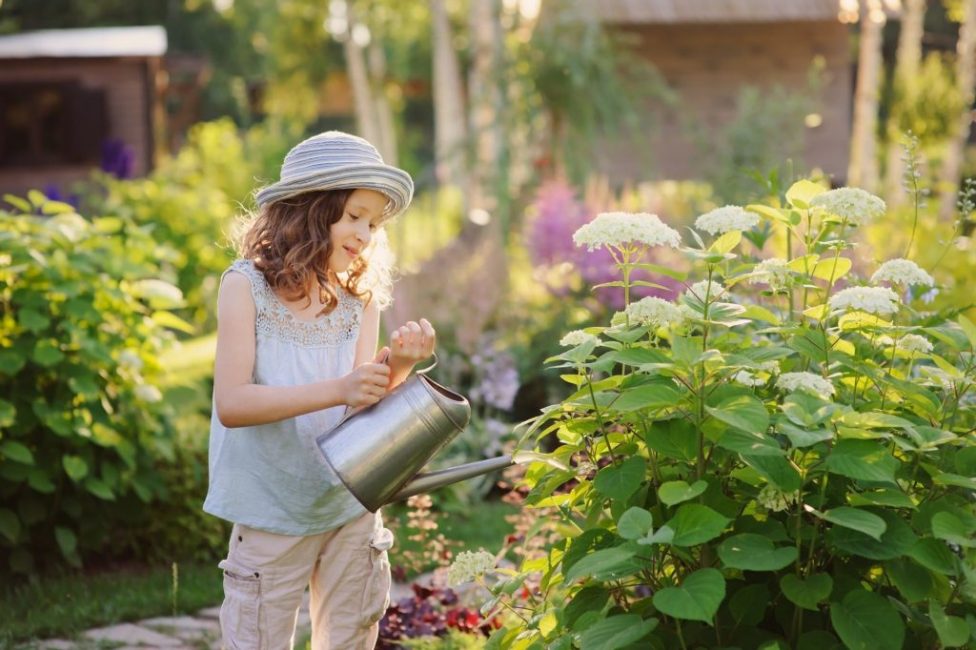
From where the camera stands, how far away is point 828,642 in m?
1.91

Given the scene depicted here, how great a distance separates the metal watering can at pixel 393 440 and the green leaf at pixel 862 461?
0.59 m

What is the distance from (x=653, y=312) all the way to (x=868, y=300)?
12.7 inches

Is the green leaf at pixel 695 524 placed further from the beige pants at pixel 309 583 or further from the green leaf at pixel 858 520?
the beige pants at pixel 309 583

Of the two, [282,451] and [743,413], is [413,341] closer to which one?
[282,451]

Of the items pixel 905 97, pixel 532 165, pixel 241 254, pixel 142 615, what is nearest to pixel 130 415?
pixel 142 615

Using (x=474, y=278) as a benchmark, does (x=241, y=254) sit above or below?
above

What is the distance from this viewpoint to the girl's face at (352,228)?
233 centimetres

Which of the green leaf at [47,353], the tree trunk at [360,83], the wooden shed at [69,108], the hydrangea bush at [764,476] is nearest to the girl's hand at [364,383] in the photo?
the hydrangea bush at [764,476]

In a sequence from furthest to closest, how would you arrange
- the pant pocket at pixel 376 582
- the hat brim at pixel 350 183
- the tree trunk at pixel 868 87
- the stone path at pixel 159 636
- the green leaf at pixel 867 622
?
the tree trunk at pixel 868 87
the stone path at pixel 159 636
the pant pocket at pixel 376 582
the hat brim at pixel 350 183
the green leaf at pixel 867 622

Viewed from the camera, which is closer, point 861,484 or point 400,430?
point 861,484

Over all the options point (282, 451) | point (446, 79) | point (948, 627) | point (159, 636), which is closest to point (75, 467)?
point (159, 636)

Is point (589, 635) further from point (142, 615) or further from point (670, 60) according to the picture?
point (670, 60)

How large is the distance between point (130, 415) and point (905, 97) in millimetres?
12973

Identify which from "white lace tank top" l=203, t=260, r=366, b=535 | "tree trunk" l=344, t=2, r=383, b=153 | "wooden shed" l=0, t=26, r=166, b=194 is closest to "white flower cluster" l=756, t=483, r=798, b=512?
"white lace tank top" l=203, t=260, r=366, b=535
